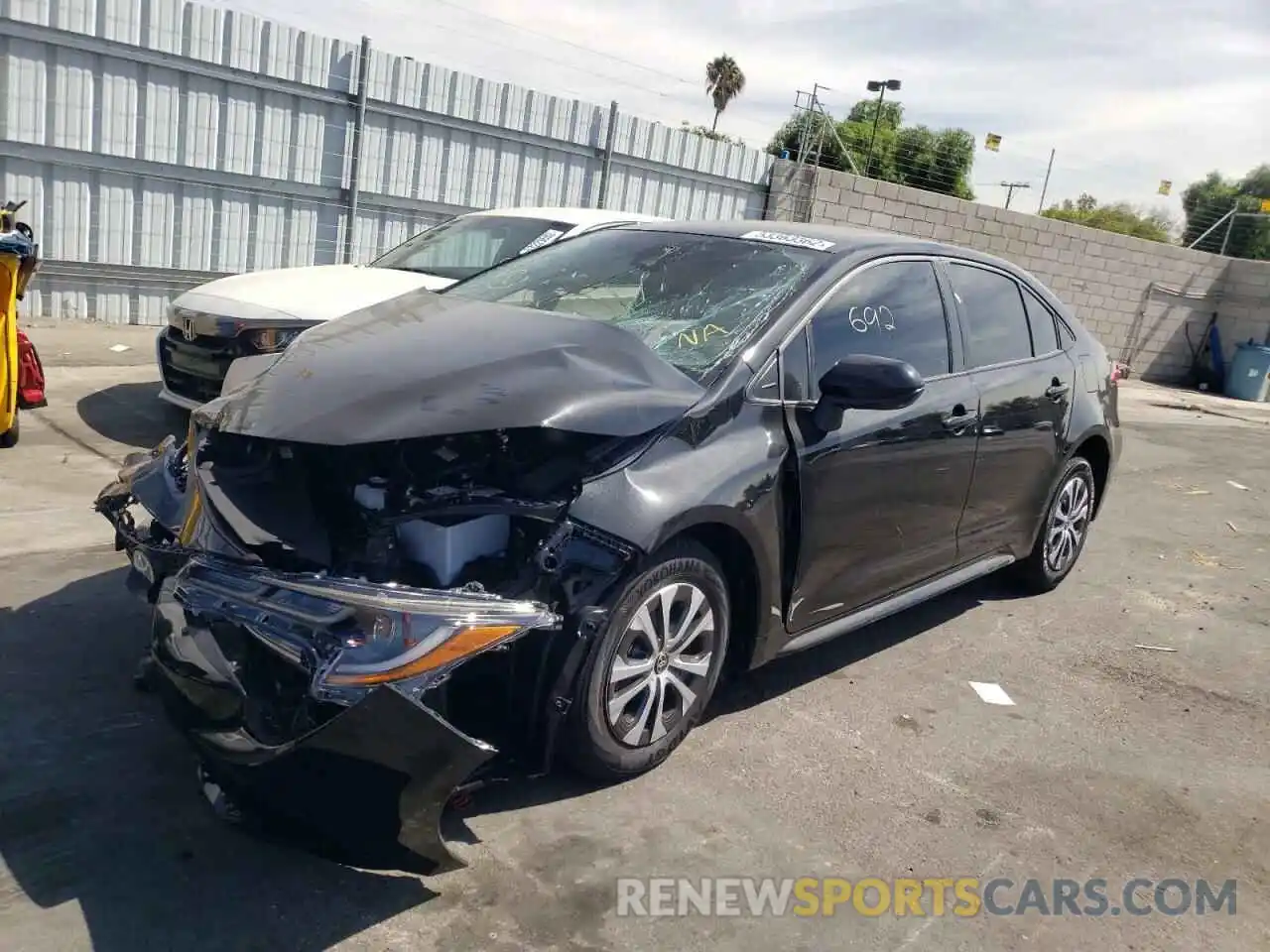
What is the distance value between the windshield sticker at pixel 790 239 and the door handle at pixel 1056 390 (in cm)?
162

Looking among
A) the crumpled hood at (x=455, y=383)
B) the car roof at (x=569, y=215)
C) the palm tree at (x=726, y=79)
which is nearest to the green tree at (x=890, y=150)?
the car roof at (x=569, y=215)

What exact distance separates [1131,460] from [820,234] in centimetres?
772

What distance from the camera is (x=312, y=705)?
2.49m

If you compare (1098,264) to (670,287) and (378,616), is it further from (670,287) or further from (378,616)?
(378,616)

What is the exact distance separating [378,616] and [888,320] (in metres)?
2.42

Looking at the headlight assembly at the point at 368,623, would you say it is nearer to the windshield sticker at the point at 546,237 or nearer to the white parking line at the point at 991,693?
the white parking line at the point at 991,693

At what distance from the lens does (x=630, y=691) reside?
3.14m

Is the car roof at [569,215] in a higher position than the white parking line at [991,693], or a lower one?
higher

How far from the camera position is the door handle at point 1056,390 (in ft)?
16.7

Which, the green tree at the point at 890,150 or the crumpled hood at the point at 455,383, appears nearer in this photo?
the crumpled hood at the point at 455,383

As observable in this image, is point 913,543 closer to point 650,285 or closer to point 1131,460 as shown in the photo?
point 650,285

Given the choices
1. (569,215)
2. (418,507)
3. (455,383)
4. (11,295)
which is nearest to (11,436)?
(11,295)

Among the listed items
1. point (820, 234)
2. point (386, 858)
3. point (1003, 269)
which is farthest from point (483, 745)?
point (1003, 269)

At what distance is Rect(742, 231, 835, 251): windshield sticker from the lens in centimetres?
409
